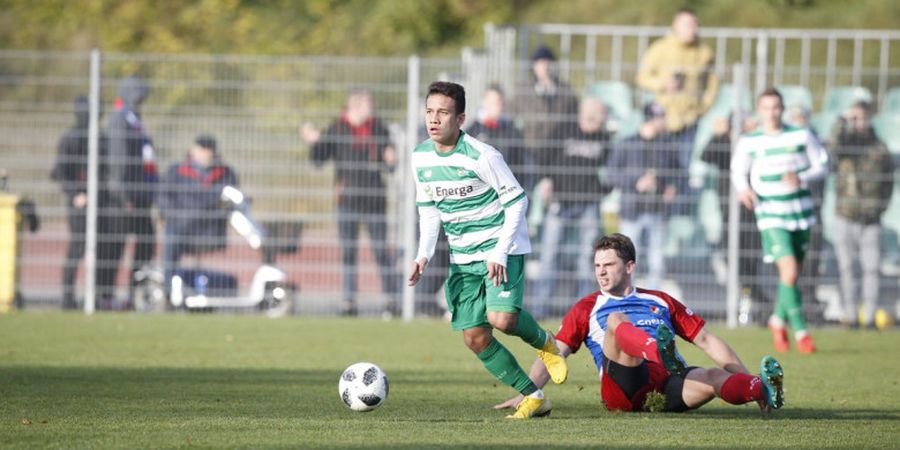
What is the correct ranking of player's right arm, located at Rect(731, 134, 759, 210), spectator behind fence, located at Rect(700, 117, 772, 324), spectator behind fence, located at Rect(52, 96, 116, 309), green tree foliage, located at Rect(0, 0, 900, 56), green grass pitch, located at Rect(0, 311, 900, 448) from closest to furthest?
1. green grass pitch, located at Rect(0, 311, 900, 448)
2. player's right arm, located at Rect(731, 134, 759, 210)
3. spectator behind fence, located at Rect(700, 117, 772, 324)
4. spectator behind fence, located at Rect(52, 96, 116, 309)
5. green tree foliage, located at Rect(0, 0, 900, 56)

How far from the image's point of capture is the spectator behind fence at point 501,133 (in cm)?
1670

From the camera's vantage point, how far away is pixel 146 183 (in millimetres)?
17297

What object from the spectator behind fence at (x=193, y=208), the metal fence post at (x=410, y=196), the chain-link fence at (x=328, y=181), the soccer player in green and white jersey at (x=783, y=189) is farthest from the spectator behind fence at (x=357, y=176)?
the soccer player in green and white jersey at (x=783, y=189)

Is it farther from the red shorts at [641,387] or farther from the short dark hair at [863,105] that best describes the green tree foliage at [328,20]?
the red shorts at [641,387]

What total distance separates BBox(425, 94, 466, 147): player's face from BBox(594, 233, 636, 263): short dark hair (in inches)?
43.2

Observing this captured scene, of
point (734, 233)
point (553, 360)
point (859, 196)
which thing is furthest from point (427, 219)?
point (859, 196)

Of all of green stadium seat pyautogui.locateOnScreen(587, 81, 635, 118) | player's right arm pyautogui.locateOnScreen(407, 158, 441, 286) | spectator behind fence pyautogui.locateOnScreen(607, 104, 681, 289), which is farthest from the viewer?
green stadium seat pyautogui.locateOnScreen(587, 81, 635, 118)

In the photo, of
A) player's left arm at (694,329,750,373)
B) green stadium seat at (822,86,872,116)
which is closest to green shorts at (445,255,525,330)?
player's left arm at (694,329,750,373)

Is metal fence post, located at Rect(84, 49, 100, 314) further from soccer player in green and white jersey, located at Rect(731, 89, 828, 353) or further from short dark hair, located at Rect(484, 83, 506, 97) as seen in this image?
soccer player in green and white jersey, located at Rect(731, 89, 828, 353)

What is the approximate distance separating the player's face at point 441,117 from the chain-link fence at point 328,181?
8234 millimetres

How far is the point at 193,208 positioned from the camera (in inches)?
678

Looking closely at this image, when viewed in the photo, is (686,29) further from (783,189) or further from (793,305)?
(793,305)

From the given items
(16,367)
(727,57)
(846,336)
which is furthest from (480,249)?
(727,57)

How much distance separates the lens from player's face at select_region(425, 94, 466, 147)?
8.40m
